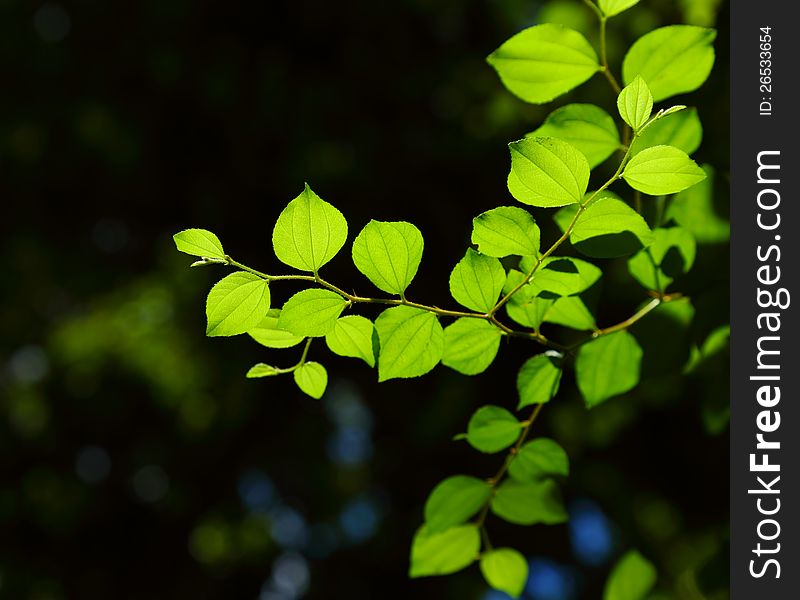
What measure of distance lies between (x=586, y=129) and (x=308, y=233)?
26 cm

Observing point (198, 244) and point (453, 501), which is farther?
point (453, 501)

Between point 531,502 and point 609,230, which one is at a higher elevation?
point 609,230

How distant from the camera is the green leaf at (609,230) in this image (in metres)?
0.42

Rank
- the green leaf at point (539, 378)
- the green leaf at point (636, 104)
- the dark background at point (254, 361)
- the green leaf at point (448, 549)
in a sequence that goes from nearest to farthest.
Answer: the green leaf at point (636, 104) < the green leaf at point (539, 378) < the green leaf at point (448, 549) < the dark background at point (254, 361)

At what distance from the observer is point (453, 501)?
0.57 meters

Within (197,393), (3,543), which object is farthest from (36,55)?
(3,543)

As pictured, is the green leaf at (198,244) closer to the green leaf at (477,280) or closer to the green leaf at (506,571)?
the green leaf at (477,280)

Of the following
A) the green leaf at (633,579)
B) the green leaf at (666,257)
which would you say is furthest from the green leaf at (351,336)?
the green leaf at (633,579)

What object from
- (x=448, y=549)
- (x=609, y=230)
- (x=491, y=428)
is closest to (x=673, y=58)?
(x=609, y=230)

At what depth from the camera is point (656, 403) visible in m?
2.94

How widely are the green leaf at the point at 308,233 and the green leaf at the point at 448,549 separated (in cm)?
31

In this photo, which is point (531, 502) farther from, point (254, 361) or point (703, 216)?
point (254, 361)
